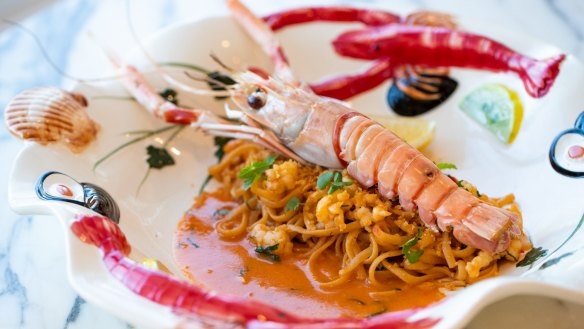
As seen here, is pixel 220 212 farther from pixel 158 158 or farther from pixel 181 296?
pixel 181 296

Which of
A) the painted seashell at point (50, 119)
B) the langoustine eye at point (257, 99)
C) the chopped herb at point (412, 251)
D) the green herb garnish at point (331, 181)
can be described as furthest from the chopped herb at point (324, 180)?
the painted seashell at point (50, 119)

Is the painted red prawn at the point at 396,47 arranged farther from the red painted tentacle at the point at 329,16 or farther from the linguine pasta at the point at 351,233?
the linguine pasta at the point at 351,233

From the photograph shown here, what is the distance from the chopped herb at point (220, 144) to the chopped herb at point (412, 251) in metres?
1.12

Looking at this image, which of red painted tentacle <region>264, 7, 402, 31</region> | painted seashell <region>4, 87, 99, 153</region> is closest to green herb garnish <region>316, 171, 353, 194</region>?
painted seashell <region>4, 87, 99, 153</region>

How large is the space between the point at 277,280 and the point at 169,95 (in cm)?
120

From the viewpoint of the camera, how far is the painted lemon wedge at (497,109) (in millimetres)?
3135

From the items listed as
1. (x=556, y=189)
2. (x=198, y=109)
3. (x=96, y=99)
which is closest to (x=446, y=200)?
(x=556, y=189)

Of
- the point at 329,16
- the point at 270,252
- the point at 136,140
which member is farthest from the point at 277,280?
the point at 329,16

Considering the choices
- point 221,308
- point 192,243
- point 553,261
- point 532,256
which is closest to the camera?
point 221,308

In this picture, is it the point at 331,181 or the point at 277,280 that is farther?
the point at 331,181

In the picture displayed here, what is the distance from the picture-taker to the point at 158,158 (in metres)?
3.15

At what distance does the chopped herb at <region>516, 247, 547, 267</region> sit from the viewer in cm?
244

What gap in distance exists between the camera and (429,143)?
3.25 metres

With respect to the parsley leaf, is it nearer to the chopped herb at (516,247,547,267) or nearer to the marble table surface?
the marble table surface
